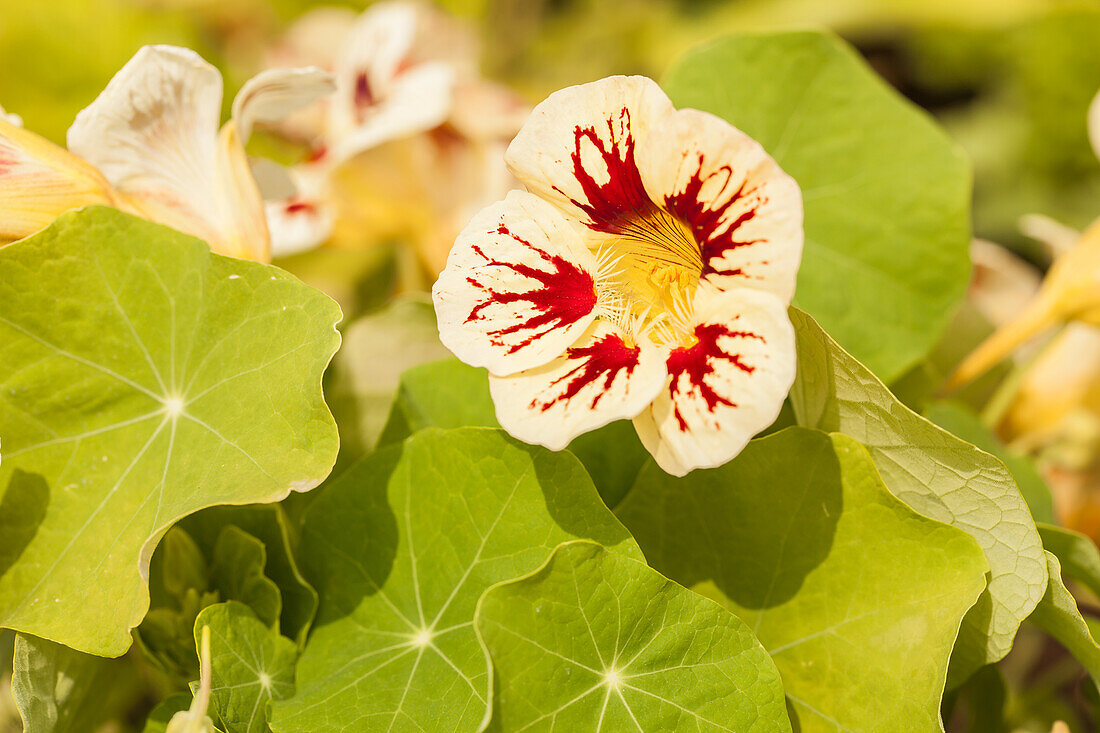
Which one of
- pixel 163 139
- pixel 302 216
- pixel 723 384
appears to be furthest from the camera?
pixel 302 216

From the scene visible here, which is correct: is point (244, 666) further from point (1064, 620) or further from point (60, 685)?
point (1064, 620)

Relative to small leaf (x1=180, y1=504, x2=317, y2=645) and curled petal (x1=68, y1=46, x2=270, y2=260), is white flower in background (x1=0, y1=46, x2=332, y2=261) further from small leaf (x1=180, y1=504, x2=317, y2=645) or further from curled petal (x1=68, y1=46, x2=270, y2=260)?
small leaf (x1=180, y1=504, x2=317, y2=645)

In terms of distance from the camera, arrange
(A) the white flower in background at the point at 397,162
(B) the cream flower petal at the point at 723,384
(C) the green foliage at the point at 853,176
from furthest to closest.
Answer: (A) the white flower in background at the point at 397,162 → (C) the green foliage at the point at 853,176 → (B) the cream flower petal at the point at 723,384

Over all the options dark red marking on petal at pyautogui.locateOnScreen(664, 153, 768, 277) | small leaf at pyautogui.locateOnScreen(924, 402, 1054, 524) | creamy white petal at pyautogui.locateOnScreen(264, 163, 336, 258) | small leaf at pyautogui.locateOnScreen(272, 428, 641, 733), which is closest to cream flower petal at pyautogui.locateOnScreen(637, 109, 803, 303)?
dark red marking on petal at pyautogui.locateOnScreen(664, 153, 768, 277)

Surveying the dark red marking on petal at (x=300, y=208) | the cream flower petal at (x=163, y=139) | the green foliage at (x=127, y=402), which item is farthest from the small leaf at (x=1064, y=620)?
the dark red marking on petal at (x=300, y=208)

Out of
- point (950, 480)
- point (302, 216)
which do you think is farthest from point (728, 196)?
point (302, 216)

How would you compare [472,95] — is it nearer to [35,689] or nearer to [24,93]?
[35,689]

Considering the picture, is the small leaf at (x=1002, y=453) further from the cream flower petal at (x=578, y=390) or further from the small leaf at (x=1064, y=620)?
the cream flower petal at (x=578, y=390)
